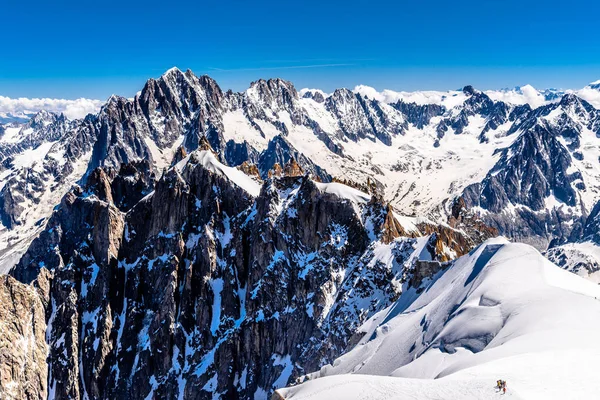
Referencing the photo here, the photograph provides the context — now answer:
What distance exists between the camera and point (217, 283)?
14175 centimetres

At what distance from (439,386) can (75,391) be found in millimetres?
136767

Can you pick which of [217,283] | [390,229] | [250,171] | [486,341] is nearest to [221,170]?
[250,171]

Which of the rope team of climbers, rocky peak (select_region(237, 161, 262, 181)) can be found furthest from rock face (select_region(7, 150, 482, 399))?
the rope team of climbers

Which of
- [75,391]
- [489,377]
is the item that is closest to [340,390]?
[489,377]

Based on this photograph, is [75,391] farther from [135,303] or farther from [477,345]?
[477,345]

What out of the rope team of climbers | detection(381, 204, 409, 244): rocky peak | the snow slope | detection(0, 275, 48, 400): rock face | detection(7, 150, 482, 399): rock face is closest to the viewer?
the rope team of climbers

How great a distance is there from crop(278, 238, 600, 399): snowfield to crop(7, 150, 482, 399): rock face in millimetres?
28379

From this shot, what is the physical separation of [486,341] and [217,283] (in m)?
104

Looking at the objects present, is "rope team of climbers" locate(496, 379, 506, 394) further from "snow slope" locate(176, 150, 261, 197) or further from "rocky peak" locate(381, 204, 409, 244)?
"snow slope" locate(176, 150, 261, 197)

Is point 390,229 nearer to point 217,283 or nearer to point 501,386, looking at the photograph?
point 217,283

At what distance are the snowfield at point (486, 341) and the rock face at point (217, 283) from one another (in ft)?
93.1

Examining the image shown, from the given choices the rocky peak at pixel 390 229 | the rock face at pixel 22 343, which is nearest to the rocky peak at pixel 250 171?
the rocky peak at pixel 390 229

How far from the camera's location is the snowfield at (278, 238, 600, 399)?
124 feet

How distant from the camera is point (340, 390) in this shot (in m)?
44.1
